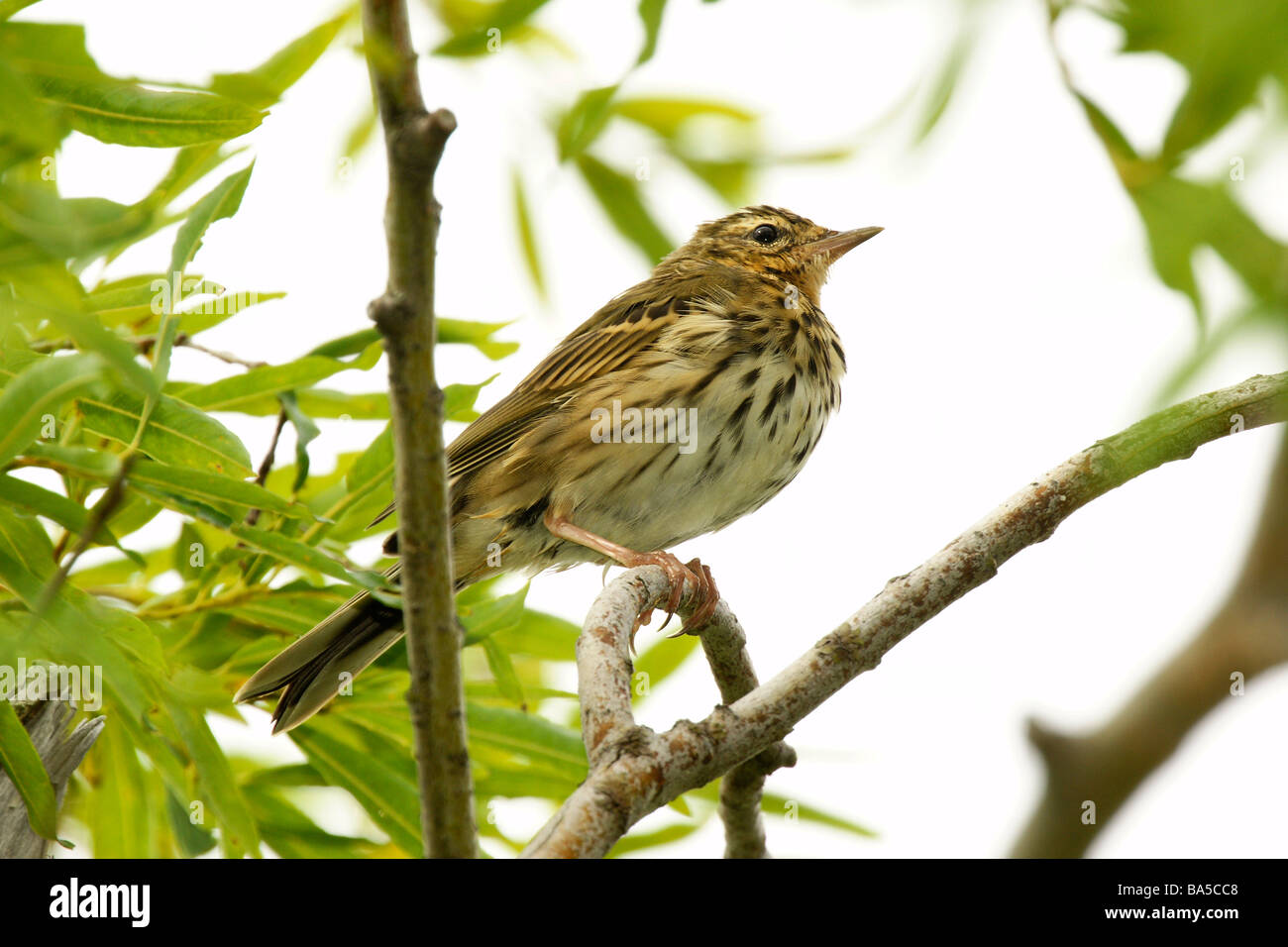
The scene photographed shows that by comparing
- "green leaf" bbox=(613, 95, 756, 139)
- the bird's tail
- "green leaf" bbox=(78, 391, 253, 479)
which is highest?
"green leaf" bbox=(613, 95, 756, 139)

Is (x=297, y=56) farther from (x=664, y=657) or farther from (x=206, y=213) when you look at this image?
(x=664, y=657)

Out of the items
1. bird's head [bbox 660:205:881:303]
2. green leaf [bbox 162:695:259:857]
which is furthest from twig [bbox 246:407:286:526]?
bird's head [bbox 660:205:881:303]

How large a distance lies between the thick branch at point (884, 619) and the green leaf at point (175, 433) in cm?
97

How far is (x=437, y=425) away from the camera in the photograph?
184 centimetres

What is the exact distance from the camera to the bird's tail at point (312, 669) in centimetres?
366

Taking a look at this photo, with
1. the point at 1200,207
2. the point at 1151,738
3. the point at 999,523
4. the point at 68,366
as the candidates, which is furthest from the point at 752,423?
the point at 1200,207

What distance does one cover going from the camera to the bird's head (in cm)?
614

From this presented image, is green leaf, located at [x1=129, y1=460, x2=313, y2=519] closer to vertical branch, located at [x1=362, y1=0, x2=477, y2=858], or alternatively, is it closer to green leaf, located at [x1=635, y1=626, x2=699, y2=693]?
vertical branch, located at [x1=362, y1=0, x2=477, y2=858]

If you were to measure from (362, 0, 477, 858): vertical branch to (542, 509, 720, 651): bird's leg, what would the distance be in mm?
1492

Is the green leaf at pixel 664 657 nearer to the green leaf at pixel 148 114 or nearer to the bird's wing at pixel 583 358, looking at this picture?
the bird's wing at pixel 583 358

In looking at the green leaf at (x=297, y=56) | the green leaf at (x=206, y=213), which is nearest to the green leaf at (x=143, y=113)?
the green leaf at (x=297, y=56)

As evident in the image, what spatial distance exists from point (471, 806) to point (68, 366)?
0.97 metres

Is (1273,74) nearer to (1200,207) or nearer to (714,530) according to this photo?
(1200,207)
